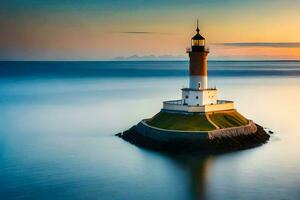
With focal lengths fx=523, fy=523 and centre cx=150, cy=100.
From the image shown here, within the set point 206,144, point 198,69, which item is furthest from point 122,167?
point 198,69

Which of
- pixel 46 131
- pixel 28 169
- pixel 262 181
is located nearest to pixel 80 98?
pixel 46 131

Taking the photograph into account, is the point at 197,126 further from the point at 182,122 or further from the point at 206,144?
the point at 206,144

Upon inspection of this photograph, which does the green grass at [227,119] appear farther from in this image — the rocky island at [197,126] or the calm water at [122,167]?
the calm water at [122,167]

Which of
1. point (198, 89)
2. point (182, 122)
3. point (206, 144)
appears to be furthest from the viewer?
point (198, 89)

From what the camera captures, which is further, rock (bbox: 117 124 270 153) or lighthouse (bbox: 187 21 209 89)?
lighthouse (bbox: 187 21 209 89)

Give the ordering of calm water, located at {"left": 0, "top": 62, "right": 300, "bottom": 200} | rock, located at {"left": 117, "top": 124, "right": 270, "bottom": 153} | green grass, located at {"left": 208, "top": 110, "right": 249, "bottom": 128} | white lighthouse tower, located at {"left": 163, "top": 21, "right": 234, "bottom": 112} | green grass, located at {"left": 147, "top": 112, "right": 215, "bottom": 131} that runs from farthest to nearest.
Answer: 1. white lighthouse tower, located at {"left": 163, "top": 21, "right": 234, "bottom": 112}
2. green grass, located at {"left": 208, "top": 110, "right": 249, "bottom": 128}
3. green grass, located at {"left": 147, "top": 112, "right": 215, "bottom": 131}
4. rock, located at {"left": 117, "top": 124, "right": 270, "bottom": 153}
5. calm water, located at {"left": 0, "top": 62, "right": 300, "bottom": 200}

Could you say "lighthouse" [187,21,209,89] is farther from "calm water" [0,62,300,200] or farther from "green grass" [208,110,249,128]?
"calm water" [0,62,300,200]

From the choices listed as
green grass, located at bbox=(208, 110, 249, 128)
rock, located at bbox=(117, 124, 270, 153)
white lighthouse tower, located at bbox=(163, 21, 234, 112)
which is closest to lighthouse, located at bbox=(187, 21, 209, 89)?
white lighthouse tower, located at bbox=(163, 21, 234, 112)

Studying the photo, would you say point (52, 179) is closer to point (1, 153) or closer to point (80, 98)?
point (1, 153)
